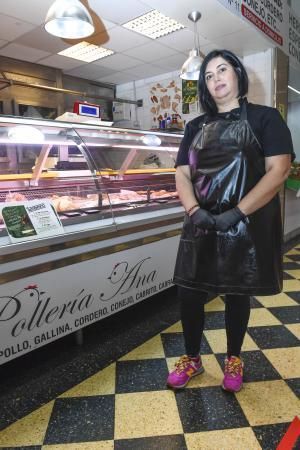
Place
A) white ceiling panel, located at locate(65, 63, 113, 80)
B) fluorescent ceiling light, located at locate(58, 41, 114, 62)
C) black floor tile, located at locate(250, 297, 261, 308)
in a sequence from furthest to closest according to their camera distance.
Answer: white ceiling panel, located at locate(65, 63, 113, 80), fluorescent ceiling light, located at locate(58, 41, 114, 62), black floor tile, located at locate(250, 297, 261, 308)

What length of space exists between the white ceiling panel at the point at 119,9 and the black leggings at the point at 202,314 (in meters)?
3.51

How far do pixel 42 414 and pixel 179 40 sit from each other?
16.7 ft

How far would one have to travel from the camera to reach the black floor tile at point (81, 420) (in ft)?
5.07

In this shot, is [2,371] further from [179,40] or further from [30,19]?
[179,40]

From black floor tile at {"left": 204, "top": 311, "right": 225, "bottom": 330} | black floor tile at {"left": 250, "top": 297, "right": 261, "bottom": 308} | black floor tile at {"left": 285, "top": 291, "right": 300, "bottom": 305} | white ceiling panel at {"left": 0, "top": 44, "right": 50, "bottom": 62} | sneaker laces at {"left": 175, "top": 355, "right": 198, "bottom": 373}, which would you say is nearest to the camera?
sneaker laces at {"left": 175, "top": 355, "right": 198, "bottom": 373}

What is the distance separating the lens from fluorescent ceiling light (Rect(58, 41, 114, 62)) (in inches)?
202

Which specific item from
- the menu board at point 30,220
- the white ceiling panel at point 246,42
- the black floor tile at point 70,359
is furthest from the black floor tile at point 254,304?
the white ceiling panel at point 246,42

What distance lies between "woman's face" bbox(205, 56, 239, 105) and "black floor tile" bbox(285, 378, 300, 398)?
153 centimetres

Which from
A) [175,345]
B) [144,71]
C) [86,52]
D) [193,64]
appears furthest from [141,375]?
[144,71]

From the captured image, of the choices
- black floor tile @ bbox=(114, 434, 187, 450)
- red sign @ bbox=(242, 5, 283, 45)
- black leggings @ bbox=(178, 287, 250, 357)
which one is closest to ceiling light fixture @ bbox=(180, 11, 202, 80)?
red sign @ bbox=(242, 5, 283, 45)

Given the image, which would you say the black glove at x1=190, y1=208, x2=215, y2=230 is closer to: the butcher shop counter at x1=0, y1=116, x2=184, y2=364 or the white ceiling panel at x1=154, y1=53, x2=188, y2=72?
the butcher shop counter at x1=0, y1=116, x2=184, y2=364

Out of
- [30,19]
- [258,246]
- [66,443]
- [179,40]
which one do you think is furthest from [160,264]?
[179,40]

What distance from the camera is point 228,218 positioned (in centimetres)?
156

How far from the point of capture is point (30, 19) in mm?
4066
